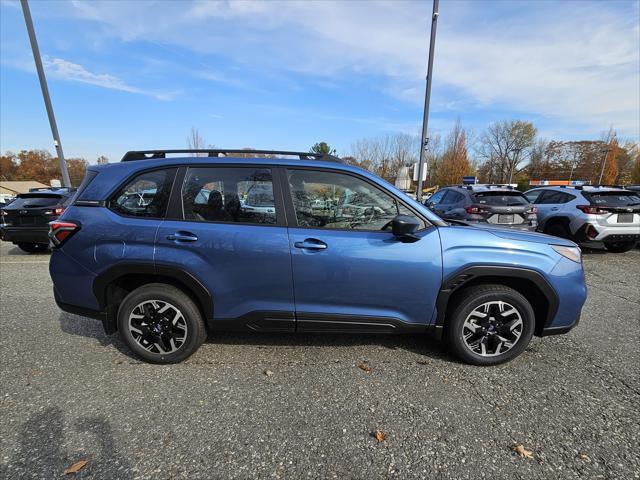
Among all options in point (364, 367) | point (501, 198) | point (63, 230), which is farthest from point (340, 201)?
point (501, 198)

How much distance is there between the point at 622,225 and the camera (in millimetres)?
7246

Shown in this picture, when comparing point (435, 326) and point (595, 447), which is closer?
point (595, 447)

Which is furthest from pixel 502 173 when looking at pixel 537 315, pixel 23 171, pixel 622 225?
pixel 23 171

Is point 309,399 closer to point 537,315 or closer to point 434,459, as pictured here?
point 434,459

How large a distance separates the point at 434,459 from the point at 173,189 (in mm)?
2849

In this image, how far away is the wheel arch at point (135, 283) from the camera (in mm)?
2863

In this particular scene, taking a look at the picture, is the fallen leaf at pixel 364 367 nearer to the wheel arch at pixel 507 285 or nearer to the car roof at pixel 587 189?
the wheel arch at pixel 507 285

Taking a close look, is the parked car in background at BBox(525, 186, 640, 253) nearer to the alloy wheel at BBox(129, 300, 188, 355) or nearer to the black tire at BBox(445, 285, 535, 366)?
the black tire at BBox(445, 285, 535, 366)

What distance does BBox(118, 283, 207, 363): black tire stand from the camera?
294 centimetres

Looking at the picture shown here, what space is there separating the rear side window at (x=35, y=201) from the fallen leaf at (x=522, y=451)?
9.88 meters

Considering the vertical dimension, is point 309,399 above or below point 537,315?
below

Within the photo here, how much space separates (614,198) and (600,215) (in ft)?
1.99

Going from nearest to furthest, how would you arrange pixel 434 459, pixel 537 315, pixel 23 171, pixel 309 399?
pixel 434 459
pixel 309 399
pixel 537 315
pixel 23 171

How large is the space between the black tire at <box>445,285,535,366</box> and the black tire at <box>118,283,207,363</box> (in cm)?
229
